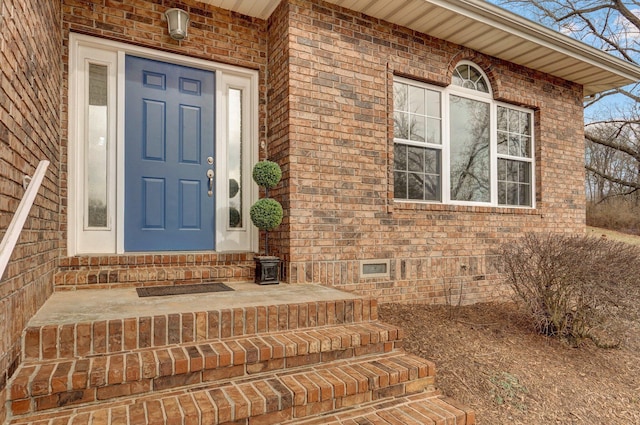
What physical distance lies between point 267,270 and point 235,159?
1317 mm

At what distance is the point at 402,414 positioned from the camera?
2.17 meters

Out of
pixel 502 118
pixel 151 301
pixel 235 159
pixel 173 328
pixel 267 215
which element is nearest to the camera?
pixel 173 328

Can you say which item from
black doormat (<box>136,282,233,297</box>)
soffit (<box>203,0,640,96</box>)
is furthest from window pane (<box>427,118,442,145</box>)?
black doormat (<box>136,282,233,297</box>)

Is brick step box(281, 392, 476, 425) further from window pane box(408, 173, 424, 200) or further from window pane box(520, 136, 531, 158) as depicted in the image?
window pane box(520, 136, 531, 158)

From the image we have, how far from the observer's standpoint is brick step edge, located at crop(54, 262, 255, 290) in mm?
3223

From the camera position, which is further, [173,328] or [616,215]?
[616,215]

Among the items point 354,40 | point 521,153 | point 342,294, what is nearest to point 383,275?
point 342,294

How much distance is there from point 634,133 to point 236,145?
1480 cm

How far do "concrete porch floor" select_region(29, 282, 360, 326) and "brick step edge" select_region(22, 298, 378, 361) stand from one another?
0.29ft

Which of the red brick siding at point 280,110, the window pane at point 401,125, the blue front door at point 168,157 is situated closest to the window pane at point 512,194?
the window pane at point 401,125

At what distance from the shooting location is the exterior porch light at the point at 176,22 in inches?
145

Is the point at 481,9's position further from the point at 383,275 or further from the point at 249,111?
the point at 383,275

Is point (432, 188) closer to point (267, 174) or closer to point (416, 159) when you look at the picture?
point (416, 159)

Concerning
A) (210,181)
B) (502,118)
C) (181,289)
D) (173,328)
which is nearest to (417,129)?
(502,118)
